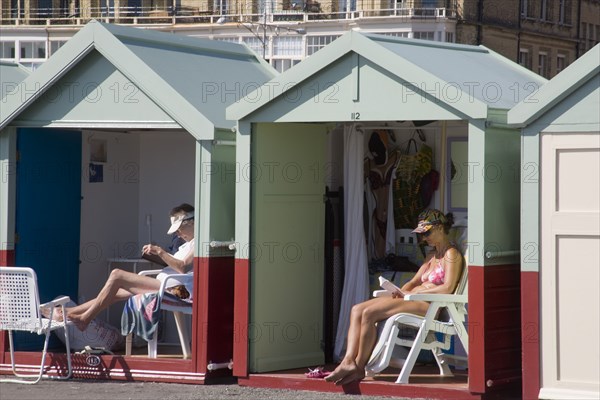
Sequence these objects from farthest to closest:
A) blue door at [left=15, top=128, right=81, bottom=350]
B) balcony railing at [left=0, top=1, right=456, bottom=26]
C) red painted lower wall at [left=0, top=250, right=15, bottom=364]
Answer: balcony railing at [left=0, top=1, right=456, bottom=26] → blue door at [left=15, top=128, right=81, bottom=350] → red painted lower wall at [left=0, top=250, right=15, bottom=364]

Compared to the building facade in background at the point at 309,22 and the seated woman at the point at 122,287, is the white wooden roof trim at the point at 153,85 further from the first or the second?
the building facade in background at the point at 309,22

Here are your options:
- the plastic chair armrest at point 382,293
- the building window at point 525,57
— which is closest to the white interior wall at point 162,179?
the plastic chair armrest at point 382,293

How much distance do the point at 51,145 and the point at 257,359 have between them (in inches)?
110

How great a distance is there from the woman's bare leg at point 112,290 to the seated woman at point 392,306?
6.27 feet

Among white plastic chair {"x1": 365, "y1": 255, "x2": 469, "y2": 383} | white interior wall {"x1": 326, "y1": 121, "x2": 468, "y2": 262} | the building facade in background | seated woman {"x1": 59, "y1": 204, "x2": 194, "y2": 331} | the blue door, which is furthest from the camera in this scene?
the building facade in background

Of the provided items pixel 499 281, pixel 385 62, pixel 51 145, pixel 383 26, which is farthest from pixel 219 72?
pixel 383 26

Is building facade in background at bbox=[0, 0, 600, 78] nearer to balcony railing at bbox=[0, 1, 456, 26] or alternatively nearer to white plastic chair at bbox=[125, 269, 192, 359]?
balcony railing at bbox=[0, 1, 456, 26]

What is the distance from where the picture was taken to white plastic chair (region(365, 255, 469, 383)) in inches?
405

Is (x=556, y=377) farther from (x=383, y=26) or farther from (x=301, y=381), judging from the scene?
(x=383, y=26)

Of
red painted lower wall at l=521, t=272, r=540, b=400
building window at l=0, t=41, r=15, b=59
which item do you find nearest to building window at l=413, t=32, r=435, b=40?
building window at l=0, t=41, r=15, b=59

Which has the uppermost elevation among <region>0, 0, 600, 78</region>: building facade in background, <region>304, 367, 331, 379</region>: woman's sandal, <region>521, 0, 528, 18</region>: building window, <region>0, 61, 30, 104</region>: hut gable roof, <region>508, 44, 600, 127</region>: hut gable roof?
<region>521, 0, 528, 18</region>: building window

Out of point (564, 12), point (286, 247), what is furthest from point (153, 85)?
point (564, 12)

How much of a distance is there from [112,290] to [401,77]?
10.4 feet

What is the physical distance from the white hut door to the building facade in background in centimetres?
4019
